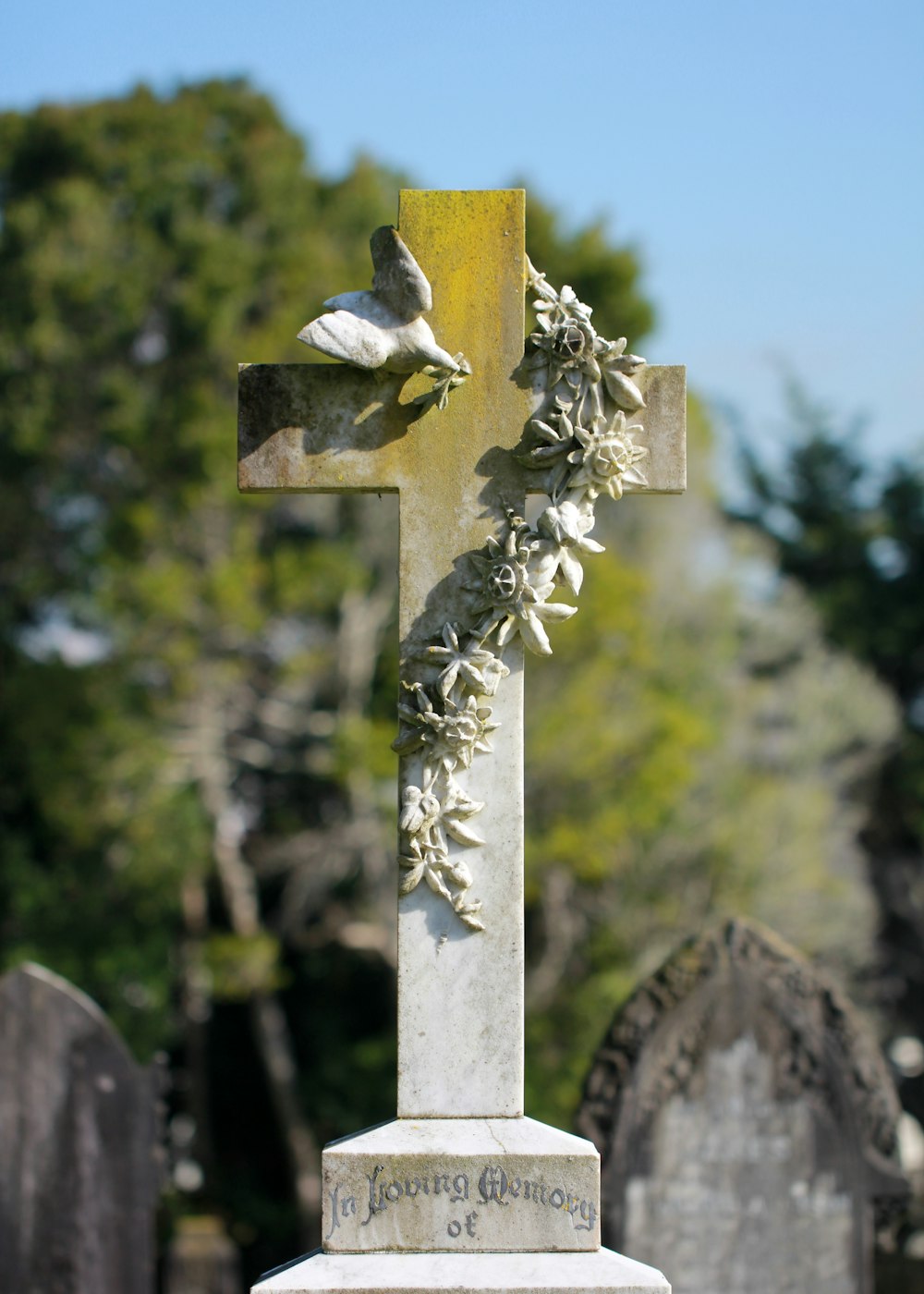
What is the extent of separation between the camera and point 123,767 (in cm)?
1190

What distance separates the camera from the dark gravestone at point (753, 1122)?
518cm

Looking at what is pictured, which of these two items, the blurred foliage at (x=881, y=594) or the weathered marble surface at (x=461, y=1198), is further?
the blurred foliage at (x=881, y=594)

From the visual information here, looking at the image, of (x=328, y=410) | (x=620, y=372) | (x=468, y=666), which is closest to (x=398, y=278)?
(x=328, y=410)

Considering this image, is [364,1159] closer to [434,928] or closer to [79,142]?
[434,928]

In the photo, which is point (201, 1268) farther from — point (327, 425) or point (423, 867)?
point (327, 425)

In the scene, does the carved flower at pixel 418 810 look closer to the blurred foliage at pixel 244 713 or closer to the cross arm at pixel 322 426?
the cross arm at pixel 322 426

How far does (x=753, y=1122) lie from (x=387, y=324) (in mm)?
3228

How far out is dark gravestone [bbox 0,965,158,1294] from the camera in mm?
5715

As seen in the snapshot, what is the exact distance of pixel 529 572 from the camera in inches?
137

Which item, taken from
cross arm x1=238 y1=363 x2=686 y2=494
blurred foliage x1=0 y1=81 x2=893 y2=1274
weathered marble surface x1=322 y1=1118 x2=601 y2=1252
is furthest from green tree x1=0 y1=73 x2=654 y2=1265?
weathered marble surface x1=322 y1=1118 x2=601 y2=1252

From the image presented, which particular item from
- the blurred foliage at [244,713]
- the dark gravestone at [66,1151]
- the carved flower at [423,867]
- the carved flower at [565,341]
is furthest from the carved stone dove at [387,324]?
the blurred foliage at [244,713]

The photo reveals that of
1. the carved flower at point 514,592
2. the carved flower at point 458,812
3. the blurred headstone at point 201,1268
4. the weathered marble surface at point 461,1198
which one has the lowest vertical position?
the blurred headstone at point 201,1268

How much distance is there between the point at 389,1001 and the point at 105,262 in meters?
7.19

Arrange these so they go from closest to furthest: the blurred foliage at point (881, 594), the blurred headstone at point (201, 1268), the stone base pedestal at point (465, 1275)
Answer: the stone base pedestal at point (465, 1275), the blurred headstone at point (201, 1268), the blurred foliage at point (881, 594)
